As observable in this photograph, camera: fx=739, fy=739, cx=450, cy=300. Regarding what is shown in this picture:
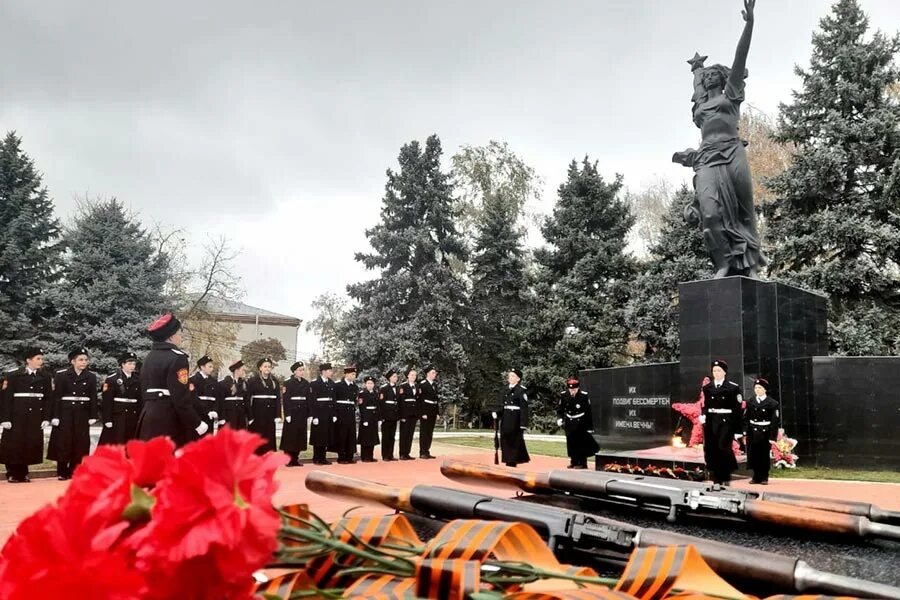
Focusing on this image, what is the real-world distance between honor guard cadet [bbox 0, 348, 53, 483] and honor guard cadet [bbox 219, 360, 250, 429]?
2.80 meters

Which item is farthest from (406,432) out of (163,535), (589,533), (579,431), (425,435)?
(163,535)

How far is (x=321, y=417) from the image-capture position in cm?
1425

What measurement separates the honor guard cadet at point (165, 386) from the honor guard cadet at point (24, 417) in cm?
484

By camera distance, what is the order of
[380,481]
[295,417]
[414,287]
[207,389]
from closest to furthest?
[380,481]
[207,389]
[295,417]
[414,287]

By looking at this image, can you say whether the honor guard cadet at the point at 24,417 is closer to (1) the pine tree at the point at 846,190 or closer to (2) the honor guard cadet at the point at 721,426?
(2) the honor guard cadet at the point at 721,426

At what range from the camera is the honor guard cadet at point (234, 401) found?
43.5 ft

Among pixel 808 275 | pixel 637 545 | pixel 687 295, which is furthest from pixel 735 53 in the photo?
pixel 637 545

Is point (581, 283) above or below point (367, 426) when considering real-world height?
above

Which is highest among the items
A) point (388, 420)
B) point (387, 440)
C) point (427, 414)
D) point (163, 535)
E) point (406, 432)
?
point (163, 535)

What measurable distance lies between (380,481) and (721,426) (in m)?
4.50

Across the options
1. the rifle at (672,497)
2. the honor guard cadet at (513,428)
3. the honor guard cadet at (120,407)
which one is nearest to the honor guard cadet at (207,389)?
the honor guard cadet at (120,407)

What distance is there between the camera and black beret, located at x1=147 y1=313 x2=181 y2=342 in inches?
256

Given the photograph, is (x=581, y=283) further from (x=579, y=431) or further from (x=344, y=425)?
(x=579, y=431)

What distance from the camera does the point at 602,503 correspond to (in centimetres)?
254
